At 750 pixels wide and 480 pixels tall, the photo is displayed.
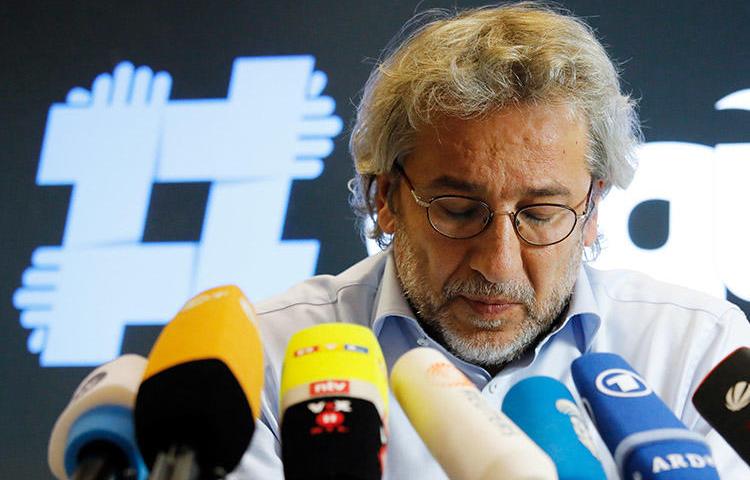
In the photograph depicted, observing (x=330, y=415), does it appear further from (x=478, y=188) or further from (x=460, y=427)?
(x=478, y=188)

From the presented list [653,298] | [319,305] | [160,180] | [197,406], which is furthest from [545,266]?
[160,180]

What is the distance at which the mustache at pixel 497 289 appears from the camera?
1.47 m

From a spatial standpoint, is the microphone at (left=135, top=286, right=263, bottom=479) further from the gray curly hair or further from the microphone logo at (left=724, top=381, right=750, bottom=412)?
the gray curly hair

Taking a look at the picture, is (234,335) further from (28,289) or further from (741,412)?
(28,289)

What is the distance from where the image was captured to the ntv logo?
2.94 metres

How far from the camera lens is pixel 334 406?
2.38ft

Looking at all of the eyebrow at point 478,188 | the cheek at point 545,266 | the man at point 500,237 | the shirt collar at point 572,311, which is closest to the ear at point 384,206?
the man at point 500,237

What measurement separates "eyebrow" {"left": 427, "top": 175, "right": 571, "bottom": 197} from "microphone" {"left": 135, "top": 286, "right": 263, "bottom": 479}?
0.81 metres

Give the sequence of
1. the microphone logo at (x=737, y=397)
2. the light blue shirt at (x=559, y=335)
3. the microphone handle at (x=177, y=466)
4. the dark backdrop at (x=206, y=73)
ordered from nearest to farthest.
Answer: the microphone handle at (x=177, y=466) < the microphone logo at (x=737, y=397) < the light blue shirt at (x=559, y=335) < the dark backdrop at (x=206, y=73)

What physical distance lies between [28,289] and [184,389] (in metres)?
2.55

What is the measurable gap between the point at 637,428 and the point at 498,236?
0.69 meters

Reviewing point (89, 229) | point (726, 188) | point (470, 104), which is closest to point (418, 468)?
point (470, 104)

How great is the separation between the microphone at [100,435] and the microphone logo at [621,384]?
43cm

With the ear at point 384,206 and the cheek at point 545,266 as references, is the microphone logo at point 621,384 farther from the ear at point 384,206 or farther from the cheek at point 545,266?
the ear at point 384,206
